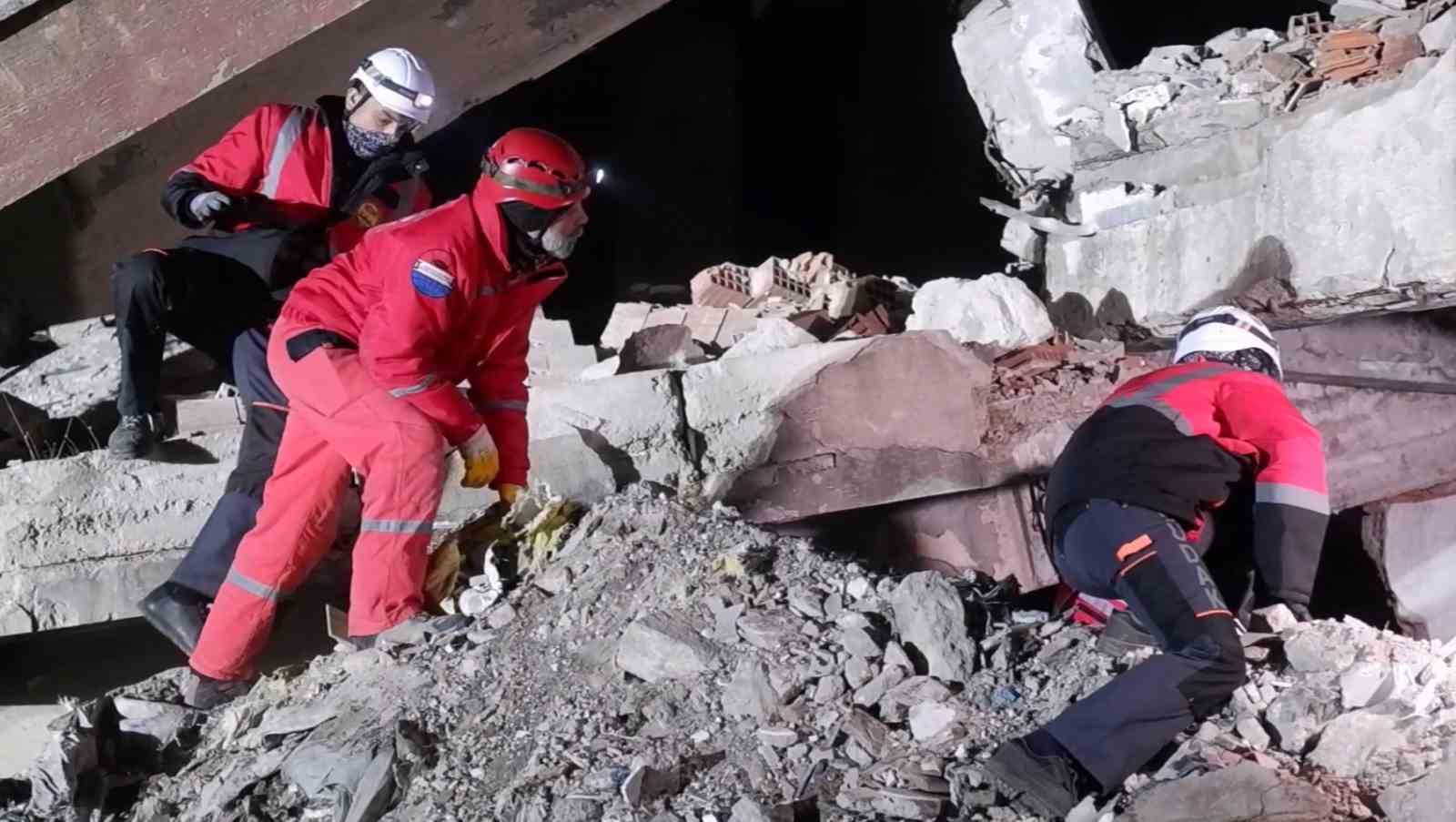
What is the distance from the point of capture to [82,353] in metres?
4.78

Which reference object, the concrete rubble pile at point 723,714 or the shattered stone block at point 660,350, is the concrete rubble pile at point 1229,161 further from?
the shattered stone block at point 660,350

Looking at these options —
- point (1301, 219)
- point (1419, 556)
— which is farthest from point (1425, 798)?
point (1419, 556)

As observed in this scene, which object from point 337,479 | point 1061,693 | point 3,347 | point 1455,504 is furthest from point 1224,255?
point 3,347

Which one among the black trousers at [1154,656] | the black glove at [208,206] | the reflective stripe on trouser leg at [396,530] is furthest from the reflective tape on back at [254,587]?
the black trousers at [1154,656]

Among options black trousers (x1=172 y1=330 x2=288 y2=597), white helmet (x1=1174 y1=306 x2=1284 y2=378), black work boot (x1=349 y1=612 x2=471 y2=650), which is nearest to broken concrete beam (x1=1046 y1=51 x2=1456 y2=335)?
white helmet (x1=1174 y1=306 x2=1284 y2=378)

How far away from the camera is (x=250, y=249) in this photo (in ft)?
12.9

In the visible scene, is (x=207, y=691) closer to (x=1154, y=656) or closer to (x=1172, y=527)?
(x=1154, y=656)

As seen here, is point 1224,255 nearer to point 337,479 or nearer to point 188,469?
point 337,479

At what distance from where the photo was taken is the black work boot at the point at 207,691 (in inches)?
146

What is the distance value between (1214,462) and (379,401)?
2.27 metres

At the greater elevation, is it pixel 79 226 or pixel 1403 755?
pixel 79 226

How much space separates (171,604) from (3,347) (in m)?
1.87

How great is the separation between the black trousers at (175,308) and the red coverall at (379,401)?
1.34ft

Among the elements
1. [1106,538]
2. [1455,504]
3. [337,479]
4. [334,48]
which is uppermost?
[334,48]
